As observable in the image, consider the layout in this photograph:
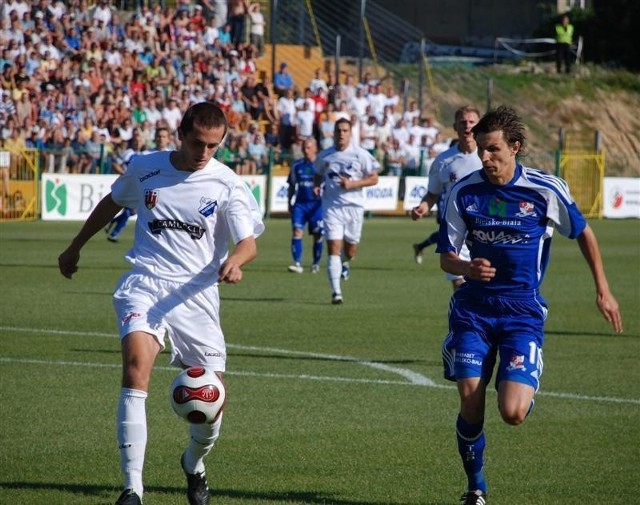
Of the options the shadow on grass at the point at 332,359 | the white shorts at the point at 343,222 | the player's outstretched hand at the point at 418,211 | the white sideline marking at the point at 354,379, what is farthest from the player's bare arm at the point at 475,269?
the white shorts at the point at 343,222

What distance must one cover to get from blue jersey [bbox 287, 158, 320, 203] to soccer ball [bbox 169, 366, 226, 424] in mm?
16473

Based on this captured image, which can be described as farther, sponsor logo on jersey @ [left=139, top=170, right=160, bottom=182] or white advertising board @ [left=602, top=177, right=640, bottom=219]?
white advertising board @ [left=602, top=177, right=640, bottom=219]

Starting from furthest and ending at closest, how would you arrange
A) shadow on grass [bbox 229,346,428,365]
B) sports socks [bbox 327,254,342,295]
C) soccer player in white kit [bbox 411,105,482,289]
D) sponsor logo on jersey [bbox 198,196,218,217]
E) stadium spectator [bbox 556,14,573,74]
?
stadium spectator [bbox 556,14,573,74]
sports socks [bbox 327,254,342,295]
soccer player in white kit [bbox 411,105,482,289]
shadow on grass [bbox 229,346,428,365]
sponsor logo on jersey [bbox 198,196,218,217]

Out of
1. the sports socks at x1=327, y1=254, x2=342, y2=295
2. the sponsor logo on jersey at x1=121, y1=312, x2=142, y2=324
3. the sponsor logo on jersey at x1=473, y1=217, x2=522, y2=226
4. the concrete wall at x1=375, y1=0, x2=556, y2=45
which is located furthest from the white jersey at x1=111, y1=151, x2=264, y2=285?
the concrete wall at x1=375, y1=0, x2=556, y2=45

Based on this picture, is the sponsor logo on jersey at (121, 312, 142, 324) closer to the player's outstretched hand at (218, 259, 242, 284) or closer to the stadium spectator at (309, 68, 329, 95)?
the player's outstretched hand at (218, 259, 242, 284)

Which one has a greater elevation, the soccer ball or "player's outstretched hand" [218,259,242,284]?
"player's outstretched hand" [218,259,242,284]

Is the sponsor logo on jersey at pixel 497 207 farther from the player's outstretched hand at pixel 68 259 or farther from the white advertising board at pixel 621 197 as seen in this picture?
the white advertising board at pixel 621 197

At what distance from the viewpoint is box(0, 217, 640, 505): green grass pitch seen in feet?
23.8

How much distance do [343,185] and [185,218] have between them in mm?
10927

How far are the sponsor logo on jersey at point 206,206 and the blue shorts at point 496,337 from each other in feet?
4.82

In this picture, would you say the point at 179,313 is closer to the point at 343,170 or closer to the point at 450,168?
the point at 450,168

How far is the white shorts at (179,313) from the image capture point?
22.0 feet

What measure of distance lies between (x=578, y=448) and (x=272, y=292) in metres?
10.5

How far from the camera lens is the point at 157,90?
33.4 metres
